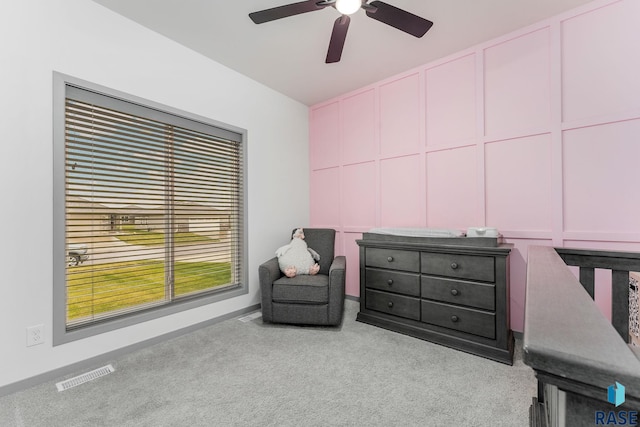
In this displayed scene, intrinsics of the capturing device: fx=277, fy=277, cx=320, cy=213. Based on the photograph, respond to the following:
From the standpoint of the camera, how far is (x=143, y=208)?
2.41 m

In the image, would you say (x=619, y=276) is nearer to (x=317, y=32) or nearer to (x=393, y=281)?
(x=393, y=281)

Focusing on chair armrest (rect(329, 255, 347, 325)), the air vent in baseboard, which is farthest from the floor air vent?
chair armrest (rect(329, 255, 347, 325))

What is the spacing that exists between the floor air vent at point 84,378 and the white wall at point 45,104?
14 cm

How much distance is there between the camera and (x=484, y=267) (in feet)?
7.11

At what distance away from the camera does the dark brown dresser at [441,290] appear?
2105mm

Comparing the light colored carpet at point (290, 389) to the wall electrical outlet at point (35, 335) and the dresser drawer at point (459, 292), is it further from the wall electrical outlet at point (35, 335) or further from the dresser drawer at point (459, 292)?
the dresser drawer at point (459, 292)

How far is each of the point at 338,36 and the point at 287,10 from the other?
1.27ft

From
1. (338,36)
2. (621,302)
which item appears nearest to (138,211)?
(338,36)

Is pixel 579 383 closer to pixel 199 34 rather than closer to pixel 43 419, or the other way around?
pixel 43 419

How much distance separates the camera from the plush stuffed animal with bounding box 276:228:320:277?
294cm

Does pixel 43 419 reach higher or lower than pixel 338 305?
lower

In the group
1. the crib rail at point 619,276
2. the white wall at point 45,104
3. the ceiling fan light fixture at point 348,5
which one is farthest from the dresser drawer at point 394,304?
the ceiling fan light fixture at point 348,5

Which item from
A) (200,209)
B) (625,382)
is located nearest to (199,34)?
(200,209)

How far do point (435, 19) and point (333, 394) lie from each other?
2889 millimetres
